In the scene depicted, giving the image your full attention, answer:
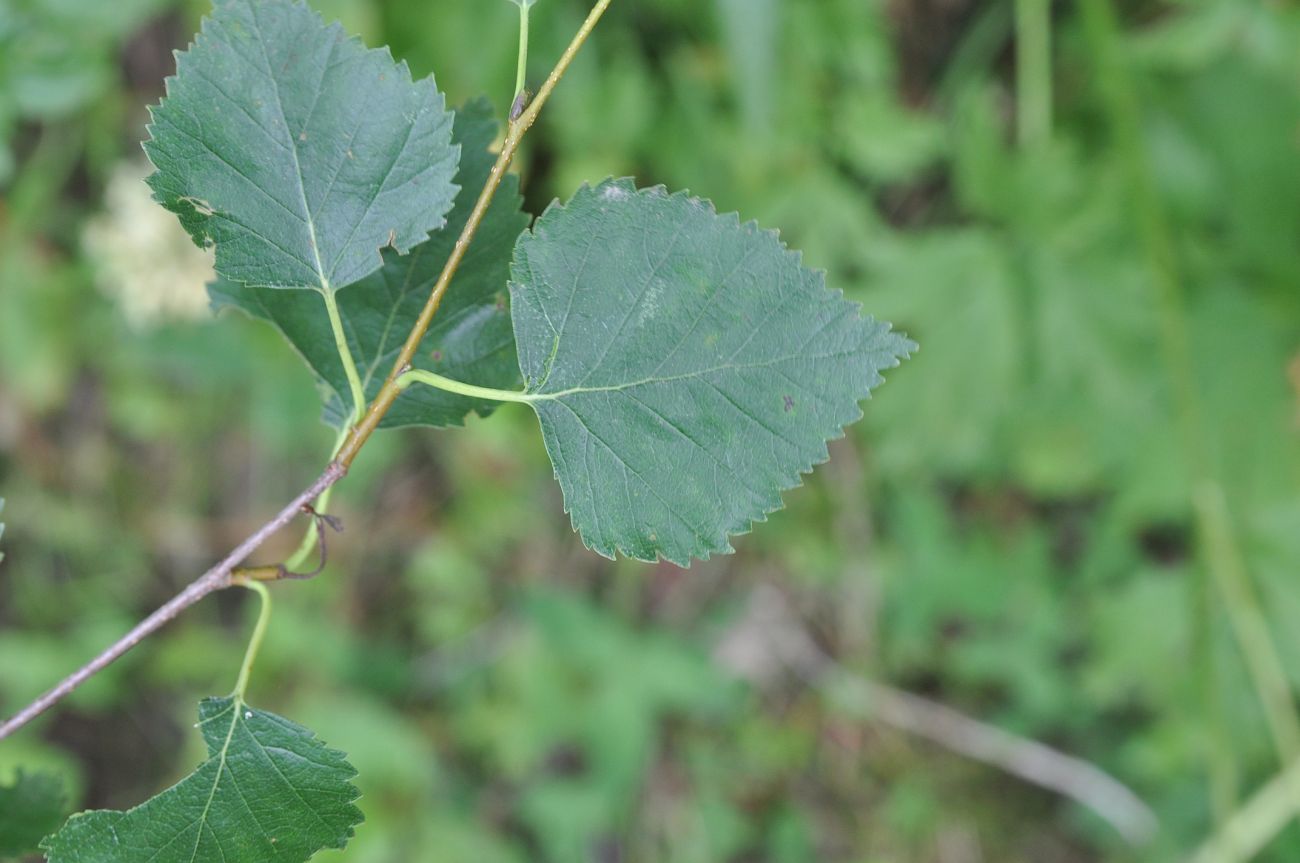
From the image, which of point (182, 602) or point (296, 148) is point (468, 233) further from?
point (182, 602)

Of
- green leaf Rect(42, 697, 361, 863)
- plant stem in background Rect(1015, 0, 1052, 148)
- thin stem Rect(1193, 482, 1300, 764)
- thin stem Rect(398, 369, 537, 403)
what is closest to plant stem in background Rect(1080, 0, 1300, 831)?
thin stem Rect(1193, 482, 1300, 764)

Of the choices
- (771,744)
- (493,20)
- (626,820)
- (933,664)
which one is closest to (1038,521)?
(933,664)

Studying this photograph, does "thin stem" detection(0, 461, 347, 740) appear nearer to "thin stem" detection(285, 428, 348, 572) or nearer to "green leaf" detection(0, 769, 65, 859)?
"thin stem" detection(285, 428, 348, 572)

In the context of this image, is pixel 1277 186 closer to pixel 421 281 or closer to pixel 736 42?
pixel 736 42

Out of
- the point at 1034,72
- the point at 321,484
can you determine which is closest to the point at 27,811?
the point at 321,484

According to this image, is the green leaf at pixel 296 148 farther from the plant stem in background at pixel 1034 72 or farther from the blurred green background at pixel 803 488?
the plant stem in background at pixel 1034 72
